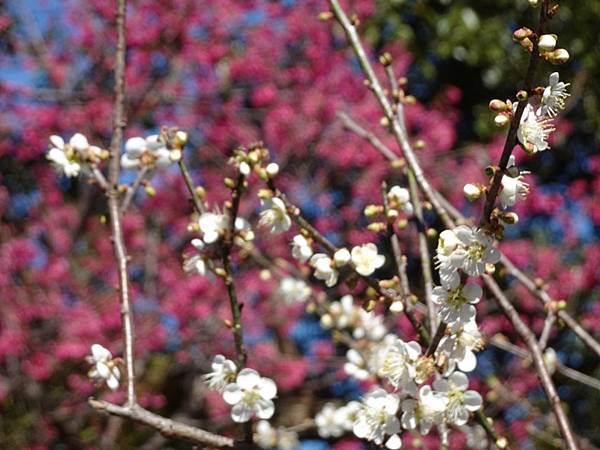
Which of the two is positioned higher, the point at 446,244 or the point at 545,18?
the point at 545,18

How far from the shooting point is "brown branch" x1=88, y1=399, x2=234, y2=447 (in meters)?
1.02

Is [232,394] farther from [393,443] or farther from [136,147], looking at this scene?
[136,147]

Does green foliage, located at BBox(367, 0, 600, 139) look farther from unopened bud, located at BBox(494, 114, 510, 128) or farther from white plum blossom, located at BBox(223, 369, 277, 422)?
unopened bud, located at BBox(494, 114, 510, 128)

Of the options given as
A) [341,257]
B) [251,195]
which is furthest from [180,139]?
[251,195]

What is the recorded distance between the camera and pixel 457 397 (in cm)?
107

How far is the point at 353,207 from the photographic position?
5199 mm

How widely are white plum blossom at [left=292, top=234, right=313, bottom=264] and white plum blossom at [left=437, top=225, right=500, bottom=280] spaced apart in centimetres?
33

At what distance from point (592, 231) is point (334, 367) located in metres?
1.83

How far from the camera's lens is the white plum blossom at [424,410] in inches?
41.0

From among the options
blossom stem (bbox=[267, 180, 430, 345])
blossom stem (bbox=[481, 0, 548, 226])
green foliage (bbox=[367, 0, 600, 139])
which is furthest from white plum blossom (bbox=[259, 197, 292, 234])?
green foliage (bbox=[367, 0, 600, 139])

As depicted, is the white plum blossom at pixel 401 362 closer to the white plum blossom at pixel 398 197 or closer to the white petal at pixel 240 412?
the white petal at pixel 240 412

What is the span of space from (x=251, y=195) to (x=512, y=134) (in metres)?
3.93

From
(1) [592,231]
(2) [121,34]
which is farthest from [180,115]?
(2) [121,34]

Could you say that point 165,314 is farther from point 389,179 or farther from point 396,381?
point 396,381
